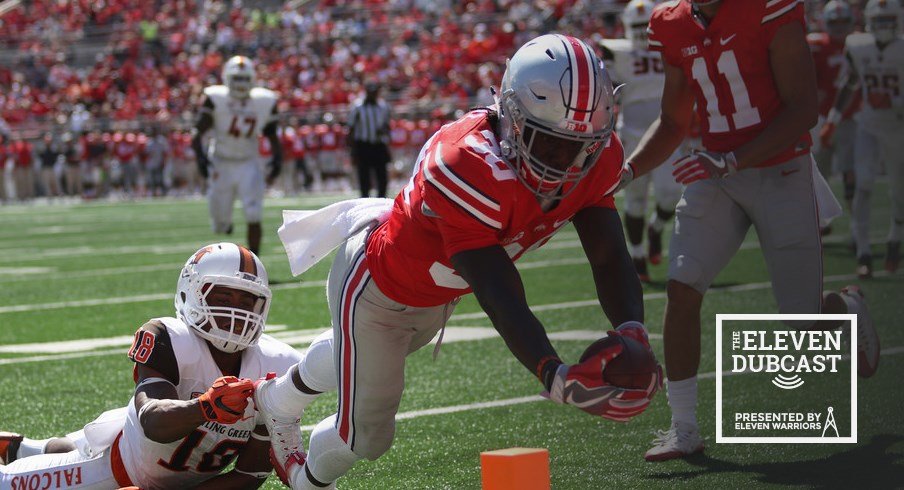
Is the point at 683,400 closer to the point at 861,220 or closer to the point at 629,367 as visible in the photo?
the point at 629,367

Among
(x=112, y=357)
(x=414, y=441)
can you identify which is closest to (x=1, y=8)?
(x=112, y=357)

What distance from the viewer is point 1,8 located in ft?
128

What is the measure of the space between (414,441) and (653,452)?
0.90 metres

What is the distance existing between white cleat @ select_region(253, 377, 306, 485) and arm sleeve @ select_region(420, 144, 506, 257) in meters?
0.91

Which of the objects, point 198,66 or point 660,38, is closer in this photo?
point 660,38

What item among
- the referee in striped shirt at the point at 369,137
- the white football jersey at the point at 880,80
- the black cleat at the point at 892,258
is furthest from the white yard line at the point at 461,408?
the referee in striped shirt at the point at 369,137

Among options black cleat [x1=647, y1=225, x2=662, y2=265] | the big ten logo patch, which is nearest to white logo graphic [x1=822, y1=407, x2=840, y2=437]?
the big ten logo patch

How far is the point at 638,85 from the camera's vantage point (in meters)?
9.68

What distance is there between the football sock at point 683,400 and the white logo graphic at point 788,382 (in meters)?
1.09

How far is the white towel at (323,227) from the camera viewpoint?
360 cm

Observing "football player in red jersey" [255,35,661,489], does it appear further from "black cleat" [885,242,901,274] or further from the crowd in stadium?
the crowd in stadium

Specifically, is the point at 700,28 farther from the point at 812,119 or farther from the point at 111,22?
the point at 111,22

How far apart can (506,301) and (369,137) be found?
12894 millimetres

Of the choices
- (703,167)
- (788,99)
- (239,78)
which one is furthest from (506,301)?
(239,78)
